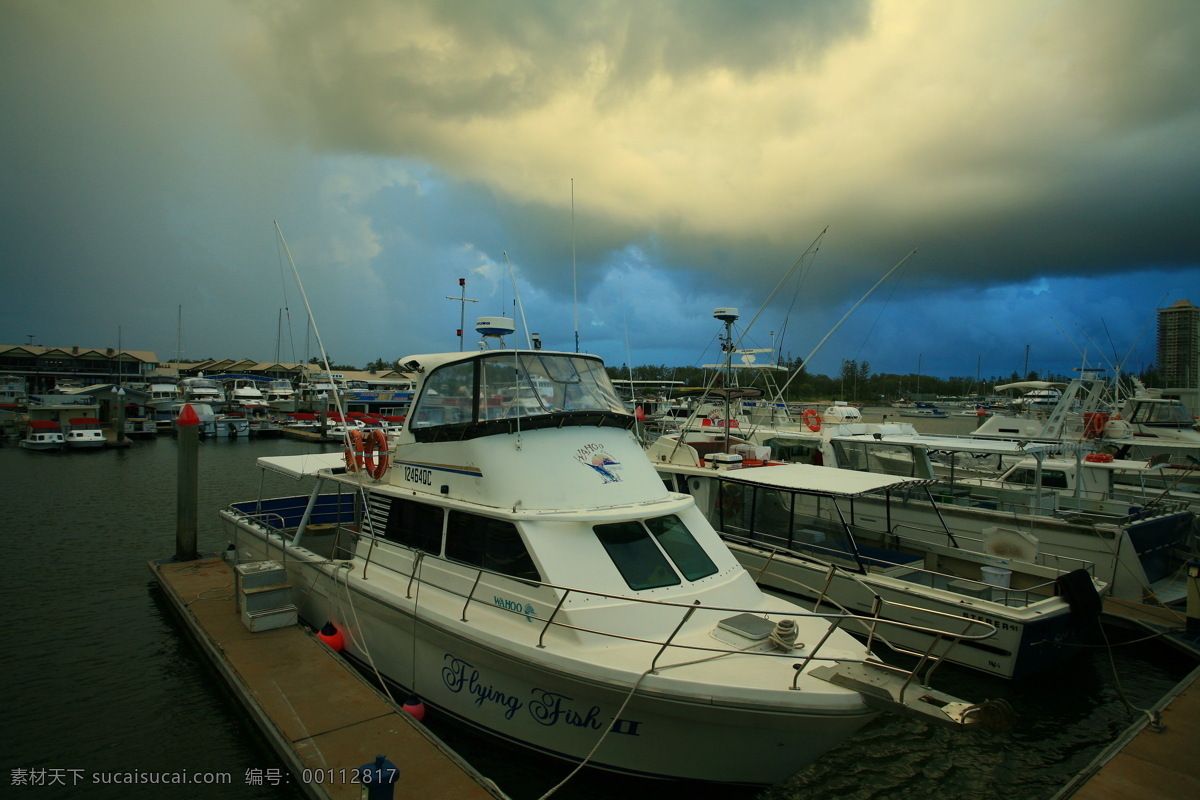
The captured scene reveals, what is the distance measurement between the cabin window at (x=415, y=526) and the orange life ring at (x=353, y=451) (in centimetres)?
103

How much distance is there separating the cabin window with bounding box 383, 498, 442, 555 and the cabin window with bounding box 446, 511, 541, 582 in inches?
10.4

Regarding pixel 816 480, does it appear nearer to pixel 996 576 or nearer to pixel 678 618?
pixel 996 576

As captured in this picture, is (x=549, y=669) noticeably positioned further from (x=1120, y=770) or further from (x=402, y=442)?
(x=1120, y=770)

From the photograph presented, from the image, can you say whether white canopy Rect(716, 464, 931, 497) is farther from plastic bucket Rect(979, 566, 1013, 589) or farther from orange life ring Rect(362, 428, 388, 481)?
orange life ring Rect(362, 428, 388, 481)

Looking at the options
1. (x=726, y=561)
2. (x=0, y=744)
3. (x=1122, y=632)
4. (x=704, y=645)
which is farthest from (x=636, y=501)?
(x=1122, y=632)

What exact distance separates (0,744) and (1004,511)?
593 inches

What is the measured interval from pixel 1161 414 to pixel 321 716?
23.6 meters

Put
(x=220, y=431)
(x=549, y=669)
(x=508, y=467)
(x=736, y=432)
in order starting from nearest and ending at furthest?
1. (x=549, y=669)
2. (x=508, y=467)
3. (x=736, y=432)
4. (x=220, y=431)

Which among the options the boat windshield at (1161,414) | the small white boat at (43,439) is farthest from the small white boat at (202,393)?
the boat windshield at (1161,414)

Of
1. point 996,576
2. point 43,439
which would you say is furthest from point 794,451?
point 43,439

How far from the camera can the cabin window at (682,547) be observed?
245 inches

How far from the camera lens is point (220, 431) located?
149 ft

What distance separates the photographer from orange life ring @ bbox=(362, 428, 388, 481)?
802cm

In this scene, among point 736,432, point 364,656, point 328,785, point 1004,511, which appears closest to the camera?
point 328,785
